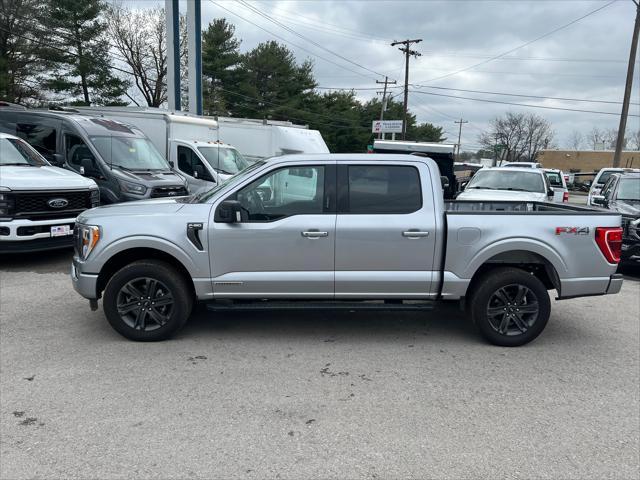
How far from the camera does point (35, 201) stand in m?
7.62

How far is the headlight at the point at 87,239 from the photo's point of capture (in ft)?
15.3

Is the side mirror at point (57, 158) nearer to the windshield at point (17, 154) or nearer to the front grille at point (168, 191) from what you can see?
the windshield at point (17, 154)

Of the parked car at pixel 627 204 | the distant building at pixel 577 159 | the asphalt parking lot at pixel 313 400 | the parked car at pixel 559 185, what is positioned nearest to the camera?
the asphalt parking lot at pixel 313 400

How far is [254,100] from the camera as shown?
42281 mm

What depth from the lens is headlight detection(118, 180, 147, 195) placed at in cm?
964

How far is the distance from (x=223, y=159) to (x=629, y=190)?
9853 mm

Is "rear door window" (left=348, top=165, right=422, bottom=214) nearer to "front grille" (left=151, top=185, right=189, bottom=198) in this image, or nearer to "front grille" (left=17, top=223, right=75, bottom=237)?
"front grille" (left=17, top=223, right=75, bottom=237)

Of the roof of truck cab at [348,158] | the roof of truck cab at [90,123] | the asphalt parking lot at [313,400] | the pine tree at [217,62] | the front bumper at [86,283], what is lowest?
the asphalt parking lot at [313,400]

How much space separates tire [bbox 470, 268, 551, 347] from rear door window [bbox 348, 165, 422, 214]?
1.08 metres

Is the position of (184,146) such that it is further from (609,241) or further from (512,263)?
(609,241)

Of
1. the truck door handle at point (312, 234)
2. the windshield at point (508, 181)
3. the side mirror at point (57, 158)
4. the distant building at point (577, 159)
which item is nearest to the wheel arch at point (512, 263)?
the truck door handle at point (312, 234)

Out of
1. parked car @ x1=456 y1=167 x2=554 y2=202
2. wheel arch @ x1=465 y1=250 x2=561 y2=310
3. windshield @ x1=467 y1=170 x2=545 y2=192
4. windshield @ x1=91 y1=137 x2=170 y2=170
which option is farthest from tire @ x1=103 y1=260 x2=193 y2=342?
windshield @ x1=467 y1=170 x2=545 y2=192

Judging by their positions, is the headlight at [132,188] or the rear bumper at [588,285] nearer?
the rear bumper at [588,285]

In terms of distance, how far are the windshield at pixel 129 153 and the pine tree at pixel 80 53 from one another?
25.7 metres
